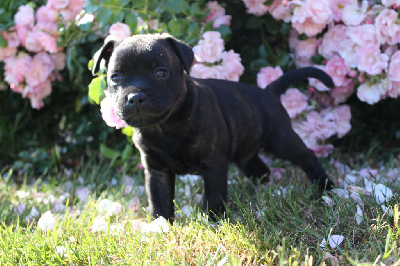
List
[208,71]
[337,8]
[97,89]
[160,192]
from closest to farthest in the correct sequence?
1. [160,192]
2. [97,89]
3. [208,71]
4. [337,8]

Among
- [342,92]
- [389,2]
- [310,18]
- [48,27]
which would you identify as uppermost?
[389,2]

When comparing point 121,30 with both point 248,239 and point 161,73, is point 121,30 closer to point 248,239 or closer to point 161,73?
point 161,73

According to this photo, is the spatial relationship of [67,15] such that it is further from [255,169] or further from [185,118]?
[255,169]

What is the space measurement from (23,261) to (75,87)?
2.14 metres

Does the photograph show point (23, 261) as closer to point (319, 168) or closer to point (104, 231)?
point (104, 231)

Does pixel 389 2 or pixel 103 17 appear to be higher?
pixel 389 2

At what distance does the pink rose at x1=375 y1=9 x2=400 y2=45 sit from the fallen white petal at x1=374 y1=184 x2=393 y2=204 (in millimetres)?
1244

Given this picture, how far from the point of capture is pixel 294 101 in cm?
358

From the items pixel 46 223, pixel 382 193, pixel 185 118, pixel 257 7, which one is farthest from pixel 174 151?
pixel 257 7

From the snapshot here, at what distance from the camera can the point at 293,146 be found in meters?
3.03

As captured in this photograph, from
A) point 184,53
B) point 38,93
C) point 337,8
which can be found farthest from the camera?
point 38,93

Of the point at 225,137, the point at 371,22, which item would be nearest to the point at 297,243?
the point at 225,137

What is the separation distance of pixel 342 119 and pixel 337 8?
792mm

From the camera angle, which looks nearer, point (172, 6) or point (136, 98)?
point (136, 98)
